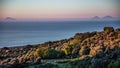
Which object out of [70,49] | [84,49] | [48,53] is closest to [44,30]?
[48,53]

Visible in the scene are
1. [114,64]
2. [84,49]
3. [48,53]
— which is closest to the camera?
[114,64]

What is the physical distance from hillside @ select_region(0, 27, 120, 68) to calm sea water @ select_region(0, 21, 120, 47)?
0.30ft

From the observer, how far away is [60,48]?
803 centimetres

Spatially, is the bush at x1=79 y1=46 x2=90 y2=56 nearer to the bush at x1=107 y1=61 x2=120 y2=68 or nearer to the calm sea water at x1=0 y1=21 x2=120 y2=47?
the calm sea water at x1=0 y1=21 x2=120 y2=47

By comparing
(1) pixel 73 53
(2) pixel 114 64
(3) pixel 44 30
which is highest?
(3) pixel 44 30

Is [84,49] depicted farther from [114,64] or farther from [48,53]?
[114,64]

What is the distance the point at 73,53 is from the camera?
7.97 metres

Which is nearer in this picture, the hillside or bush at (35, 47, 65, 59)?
the hillside

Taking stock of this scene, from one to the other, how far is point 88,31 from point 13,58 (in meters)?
1.59

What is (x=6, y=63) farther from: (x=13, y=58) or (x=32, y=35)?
(x=32, y=35)

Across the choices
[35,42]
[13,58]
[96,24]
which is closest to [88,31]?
[96,24]

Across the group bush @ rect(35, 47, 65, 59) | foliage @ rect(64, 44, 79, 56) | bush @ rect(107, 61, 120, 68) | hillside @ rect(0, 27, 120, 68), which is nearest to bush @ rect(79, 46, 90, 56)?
hillside @ rect(0, 27, 120, 68)

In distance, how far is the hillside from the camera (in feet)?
24.4

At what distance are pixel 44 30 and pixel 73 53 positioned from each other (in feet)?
2.20
